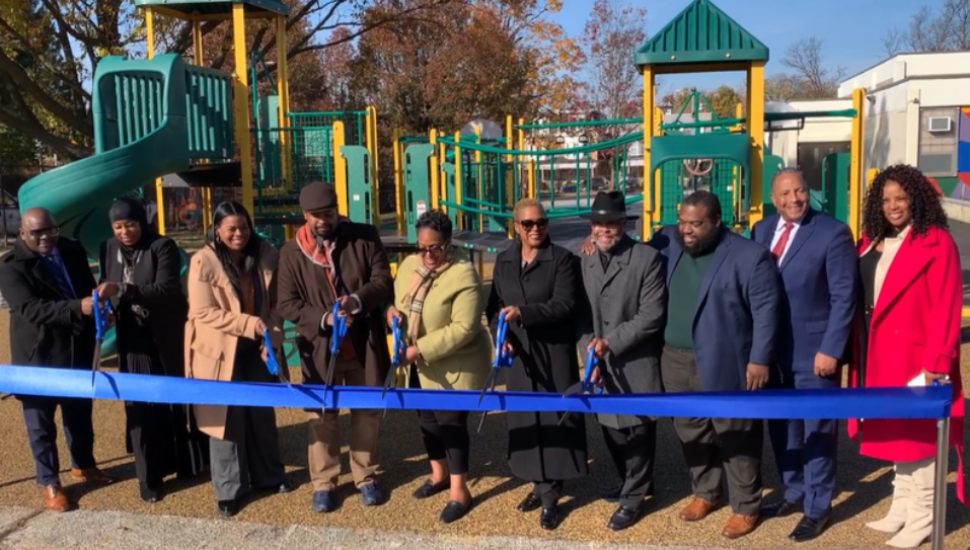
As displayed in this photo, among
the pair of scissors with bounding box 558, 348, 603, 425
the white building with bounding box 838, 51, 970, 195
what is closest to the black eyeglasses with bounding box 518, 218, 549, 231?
the pair of scissors with bounding box 558, 348, 603, 425

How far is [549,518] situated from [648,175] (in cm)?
326

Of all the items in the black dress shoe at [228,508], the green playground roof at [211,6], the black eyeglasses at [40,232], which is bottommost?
the black dress shoe at [228,508]

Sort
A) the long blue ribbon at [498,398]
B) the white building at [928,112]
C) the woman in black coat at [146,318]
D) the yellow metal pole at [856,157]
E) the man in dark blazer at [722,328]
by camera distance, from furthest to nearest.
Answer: the white building at [928,112] < the yellow metal pole at [856,157] < the woman in black coat at [146,318] < the man in dark blazer at [722,328] < the long blue ribbon at [498,398]

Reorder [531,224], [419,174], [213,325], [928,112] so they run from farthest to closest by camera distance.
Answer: [928,112] → [419,174] → [213,325] → [531,224]

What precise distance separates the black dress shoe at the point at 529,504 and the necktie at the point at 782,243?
1.73 metres

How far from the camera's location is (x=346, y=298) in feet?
14.0

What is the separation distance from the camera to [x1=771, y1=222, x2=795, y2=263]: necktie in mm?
4125

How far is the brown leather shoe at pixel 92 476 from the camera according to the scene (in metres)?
5.12

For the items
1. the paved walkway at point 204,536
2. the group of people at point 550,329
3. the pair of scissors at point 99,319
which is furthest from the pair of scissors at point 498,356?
the pair of scissors at point 99,319

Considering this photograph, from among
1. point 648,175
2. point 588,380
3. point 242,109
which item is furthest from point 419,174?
point 588,380

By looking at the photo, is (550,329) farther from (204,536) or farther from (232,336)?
(204,536)

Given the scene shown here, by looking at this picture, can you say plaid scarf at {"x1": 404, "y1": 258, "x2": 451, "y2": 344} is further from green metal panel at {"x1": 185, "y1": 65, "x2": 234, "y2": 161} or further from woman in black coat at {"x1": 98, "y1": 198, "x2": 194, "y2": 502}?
green metal panel at {"x1": 185, "y1": 65, "x2": 234, "y2": 161}

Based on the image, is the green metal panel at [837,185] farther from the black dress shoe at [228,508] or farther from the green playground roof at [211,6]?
the green playground roof at [211,6]

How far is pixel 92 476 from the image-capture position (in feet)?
16.8
